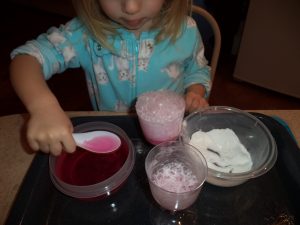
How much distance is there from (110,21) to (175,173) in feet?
1.46

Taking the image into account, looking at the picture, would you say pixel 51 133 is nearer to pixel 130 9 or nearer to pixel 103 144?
pixel 103 144

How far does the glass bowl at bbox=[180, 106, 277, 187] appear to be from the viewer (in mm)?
601

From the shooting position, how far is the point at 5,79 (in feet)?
6.81

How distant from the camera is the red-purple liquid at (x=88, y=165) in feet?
2.03

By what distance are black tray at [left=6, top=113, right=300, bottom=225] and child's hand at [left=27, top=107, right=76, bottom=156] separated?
110 mm

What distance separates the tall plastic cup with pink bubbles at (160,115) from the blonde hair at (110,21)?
24 cm

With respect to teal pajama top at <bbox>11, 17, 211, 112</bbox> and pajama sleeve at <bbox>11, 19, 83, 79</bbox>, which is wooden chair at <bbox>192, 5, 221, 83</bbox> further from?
pajama sleeve at <bbox>11, 19, 83, 79</bbox>

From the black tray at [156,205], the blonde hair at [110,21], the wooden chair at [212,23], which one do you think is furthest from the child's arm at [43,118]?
the wooden chair at [212,23]

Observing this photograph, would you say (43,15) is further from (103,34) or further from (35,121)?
(35,121)

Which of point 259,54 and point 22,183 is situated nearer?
point 22,183

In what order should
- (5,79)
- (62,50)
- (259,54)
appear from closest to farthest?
(62,50)
(259,54)
(5,79)

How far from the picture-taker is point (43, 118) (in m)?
0.58

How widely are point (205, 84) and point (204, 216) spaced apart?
0.43 m

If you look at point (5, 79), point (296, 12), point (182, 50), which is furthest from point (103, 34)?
point (5, 79)
